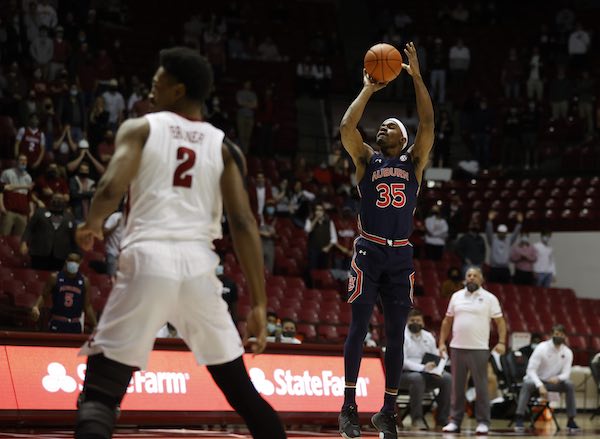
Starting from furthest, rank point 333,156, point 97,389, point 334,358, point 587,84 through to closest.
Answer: point 587,84 < point 333,156 < point 334,358 < point 97,389

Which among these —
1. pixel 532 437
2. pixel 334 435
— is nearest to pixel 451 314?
pixel 532 437

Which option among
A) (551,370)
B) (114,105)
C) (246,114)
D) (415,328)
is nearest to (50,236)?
(415,328)

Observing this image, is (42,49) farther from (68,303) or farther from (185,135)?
(185,135)

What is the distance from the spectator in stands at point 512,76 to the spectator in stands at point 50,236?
1662 cm

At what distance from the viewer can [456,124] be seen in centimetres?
2989

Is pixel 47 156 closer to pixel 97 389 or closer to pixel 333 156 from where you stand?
pixel 333 156

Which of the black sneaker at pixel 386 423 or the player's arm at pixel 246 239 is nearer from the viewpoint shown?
the player's arm at pixel 246 239

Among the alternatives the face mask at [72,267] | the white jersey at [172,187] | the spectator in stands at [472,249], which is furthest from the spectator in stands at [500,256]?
Answer: the white jersey at [172,187]

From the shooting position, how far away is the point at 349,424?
26.3 ft

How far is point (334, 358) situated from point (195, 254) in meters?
7.79

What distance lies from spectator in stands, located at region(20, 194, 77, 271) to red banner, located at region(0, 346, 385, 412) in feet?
15.1

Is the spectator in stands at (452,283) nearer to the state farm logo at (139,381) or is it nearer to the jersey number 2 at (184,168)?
the state farm logo at (139,381)

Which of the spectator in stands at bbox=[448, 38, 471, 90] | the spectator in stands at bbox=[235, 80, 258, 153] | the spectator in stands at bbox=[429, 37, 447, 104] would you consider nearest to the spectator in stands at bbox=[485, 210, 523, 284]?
the spectator in stands at bbox=[235, 80, 258, 153]

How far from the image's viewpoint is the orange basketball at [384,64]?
8234 millimetres
